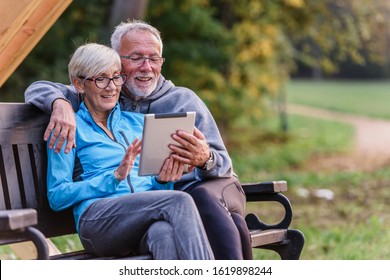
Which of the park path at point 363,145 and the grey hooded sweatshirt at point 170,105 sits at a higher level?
the grey hooded sweatshirt at point 170,105

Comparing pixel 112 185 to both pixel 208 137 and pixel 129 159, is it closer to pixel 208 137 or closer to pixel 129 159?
pixel 129 159

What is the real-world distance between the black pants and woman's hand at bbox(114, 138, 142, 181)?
0.37m

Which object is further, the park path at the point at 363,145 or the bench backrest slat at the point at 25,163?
the park path at the point at 363,145

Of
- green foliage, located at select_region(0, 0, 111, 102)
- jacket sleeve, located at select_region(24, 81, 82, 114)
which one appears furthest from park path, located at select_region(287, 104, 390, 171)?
jacket sleeve, located at select_region(24, 81, 82, 114)

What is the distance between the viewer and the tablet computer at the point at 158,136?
3660 millimetres

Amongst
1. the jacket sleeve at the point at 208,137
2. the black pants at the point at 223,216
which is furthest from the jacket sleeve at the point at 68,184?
the jacket sleeve at the point at 208,137

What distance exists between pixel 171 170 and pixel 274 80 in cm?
1560

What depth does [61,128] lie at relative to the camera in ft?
12.6

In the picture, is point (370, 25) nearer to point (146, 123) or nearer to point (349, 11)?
point (349, 11)

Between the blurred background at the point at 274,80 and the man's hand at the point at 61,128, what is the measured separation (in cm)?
233

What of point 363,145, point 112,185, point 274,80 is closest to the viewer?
point 112,185

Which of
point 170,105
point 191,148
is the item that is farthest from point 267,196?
point 191,148

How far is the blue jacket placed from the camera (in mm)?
3760

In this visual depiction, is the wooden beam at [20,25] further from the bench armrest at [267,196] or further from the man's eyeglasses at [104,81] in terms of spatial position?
the bench armrest at [267,196]
